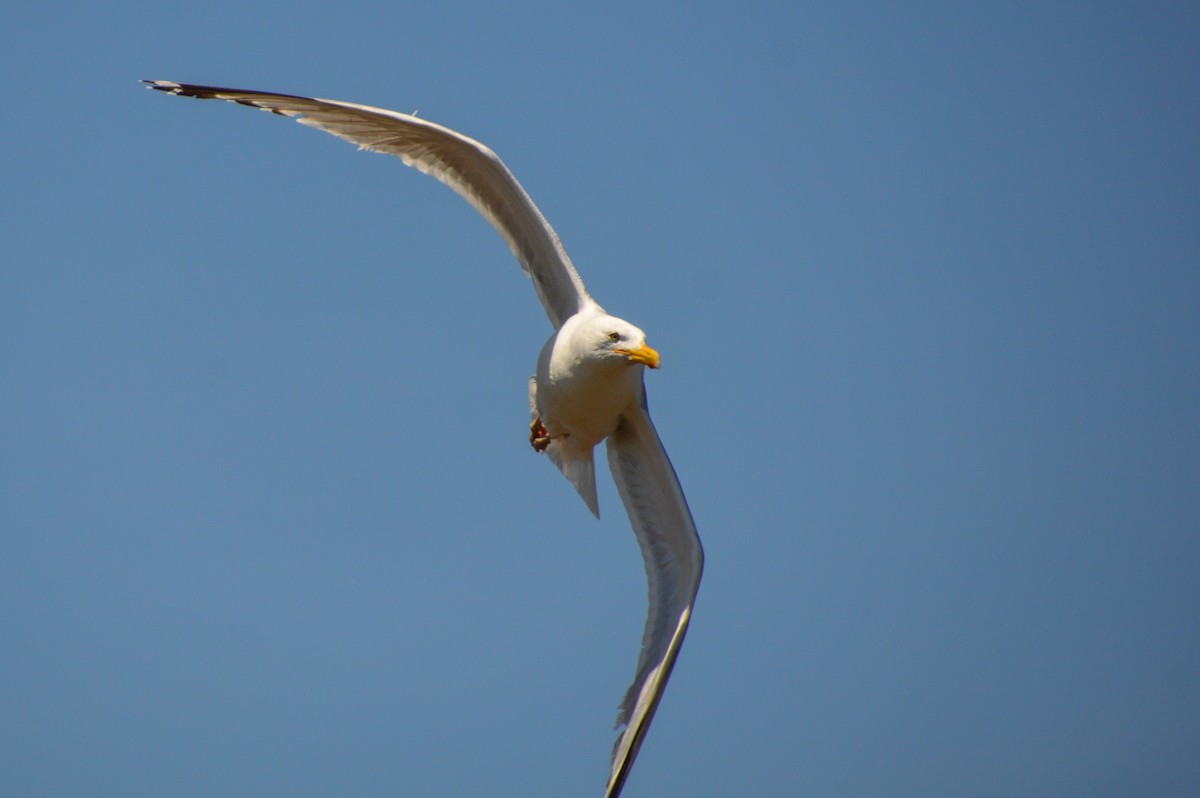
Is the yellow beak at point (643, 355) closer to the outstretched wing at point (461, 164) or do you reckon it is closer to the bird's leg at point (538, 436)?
the outstretched wing at point (461, 164)

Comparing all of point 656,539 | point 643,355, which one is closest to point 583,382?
point 643,355

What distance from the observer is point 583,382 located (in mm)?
10133

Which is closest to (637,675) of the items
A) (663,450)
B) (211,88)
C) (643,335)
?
(663,450)

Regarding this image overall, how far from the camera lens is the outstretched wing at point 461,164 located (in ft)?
32.5

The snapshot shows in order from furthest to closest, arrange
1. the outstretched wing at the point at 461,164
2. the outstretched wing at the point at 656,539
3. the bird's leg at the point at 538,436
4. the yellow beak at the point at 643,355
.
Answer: the bird's leg at the point at 538,436, the outstretched wing at the point at 656,539, the outstretched wing at the point at 461,164, the yellow beak at the point at 643,355

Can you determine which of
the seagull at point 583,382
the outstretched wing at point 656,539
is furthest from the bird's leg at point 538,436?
the outstretched wing at point 656,539

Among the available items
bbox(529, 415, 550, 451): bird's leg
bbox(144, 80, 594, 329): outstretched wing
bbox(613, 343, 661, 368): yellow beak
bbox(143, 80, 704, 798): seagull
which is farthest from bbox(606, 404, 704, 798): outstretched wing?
bbox(613, 343, 661, 368): yellow beak

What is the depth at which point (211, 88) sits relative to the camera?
10000 millimetres

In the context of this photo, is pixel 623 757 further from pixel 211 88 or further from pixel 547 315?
pixel 211 88

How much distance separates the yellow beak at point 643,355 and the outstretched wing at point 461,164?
0.87 m

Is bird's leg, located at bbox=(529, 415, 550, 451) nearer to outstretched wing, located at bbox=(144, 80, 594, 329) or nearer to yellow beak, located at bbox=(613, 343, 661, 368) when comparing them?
outstretched wing, located at bbox=(144, 80, 594, 329)

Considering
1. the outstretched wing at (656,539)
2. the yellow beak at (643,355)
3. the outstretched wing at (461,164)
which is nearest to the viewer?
the yellow beak at (643,355)

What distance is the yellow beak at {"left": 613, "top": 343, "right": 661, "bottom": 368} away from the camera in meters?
9.73

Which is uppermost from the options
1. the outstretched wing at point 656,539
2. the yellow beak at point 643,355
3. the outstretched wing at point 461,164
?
the outstretched wing at point 461,164
